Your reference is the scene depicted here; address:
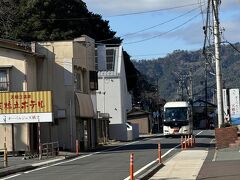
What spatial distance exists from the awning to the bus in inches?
551

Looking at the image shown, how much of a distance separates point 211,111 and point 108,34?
59639mm

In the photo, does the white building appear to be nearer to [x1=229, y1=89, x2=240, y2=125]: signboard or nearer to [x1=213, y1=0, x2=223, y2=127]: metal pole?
[x1=229, y1=89, x2=240, y2=125]: signboard

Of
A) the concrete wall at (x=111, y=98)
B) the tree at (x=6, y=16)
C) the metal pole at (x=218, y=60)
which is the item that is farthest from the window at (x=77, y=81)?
the concrete wall at (x=111, y=98)

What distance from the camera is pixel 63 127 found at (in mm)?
42062

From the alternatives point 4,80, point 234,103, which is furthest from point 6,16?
point 234,103

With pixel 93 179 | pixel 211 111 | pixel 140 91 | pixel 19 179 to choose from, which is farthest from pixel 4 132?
pixel 211 111

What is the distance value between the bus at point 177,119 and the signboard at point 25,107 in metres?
25.4

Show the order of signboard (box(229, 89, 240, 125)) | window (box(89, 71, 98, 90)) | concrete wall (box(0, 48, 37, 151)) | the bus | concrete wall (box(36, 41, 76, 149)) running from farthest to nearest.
Result: the bus → window (box(89, 71, 98, 90)) → signboard (box(229, 89, 240, 125)) → concrete wall (box(36, 41, 76, 149)) → concrete wall (box(0, 48, 37, 151))

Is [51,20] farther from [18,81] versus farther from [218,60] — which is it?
[218,60]

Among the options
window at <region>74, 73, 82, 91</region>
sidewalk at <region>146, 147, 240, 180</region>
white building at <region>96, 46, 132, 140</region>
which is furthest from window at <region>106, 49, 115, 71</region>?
sidewalk at <region>146, 147, 240, 180</region>

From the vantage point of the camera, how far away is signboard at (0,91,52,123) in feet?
116

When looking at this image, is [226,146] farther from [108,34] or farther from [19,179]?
[108,34]

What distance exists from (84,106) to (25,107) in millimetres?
9080

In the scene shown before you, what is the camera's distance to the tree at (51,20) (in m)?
62.4
